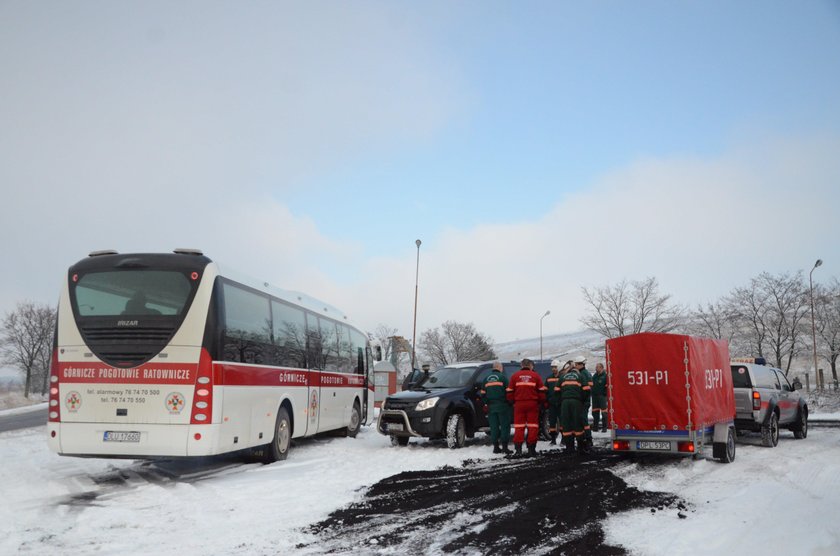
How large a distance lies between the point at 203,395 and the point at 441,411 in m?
5.58

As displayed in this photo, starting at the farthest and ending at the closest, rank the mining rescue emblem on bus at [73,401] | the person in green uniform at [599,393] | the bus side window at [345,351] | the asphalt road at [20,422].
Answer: the asphalt road at [20,422] → the person in green uniform at [599,393] → the bus side window at [345,351] → the mining rescue emblem on bus at [73,401]

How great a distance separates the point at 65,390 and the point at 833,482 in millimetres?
11396

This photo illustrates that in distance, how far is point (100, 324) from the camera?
9508 millimetres

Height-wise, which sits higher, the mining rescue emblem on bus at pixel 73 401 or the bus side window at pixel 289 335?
the bus side window at pixel 289 335

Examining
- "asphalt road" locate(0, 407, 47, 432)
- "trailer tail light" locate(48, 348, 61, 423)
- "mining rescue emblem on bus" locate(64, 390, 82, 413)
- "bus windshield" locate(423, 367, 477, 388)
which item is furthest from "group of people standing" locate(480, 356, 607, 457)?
"asphalt road" locate(0, 407, 47, 432)

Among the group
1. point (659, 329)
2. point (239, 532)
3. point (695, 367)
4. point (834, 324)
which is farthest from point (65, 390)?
point (834, 324)

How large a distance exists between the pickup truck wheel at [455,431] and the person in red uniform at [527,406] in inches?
56.2

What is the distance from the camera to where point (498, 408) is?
1304cm

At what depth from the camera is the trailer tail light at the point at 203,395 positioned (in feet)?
30.3

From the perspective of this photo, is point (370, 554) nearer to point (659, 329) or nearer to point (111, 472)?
point (111, 472)

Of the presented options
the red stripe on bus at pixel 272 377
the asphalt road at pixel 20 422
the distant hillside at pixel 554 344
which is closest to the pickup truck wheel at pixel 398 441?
the red stripe on bus at pixel 272 377

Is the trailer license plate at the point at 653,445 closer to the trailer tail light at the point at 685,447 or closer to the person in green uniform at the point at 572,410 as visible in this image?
the trailer tail light at the point at 685,447

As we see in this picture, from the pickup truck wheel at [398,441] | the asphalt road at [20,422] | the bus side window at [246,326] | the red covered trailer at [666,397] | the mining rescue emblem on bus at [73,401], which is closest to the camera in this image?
the mining rescue emblem on bus at [73,401]

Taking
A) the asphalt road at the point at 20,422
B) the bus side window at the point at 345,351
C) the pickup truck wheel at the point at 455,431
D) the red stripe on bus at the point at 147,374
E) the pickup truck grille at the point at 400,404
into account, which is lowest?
the asphalt road at the point at 20,422
